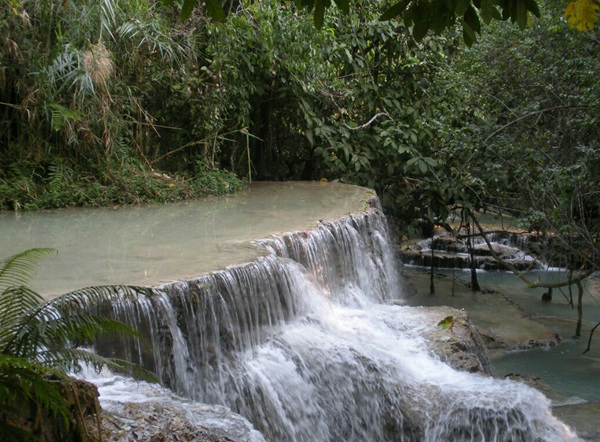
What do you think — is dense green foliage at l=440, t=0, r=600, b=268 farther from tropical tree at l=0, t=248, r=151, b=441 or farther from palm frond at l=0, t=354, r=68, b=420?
palm frond at l=0, t=354, r=68, b=420

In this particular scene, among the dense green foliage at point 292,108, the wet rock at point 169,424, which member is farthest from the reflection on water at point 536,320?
the wet rock at point 169,424

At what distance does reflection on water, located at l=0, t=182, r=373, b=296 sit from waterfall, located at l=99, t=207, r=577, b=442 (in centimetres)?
37

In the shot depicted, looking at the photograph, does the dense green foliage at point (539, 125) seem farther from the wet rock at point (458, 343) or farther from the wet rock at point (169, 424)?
the wet rock at point (169, 424)

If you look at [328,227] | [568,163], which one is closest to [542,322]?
[568,163]

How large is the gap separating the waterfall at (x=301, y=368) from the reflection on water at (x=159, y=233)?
37 centimetres

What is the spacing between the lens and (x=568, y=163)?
28.6 feet

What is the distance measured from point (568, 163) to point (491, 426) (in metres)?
3.76

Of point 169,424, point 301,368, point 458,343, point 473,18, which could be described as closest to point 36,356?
point 169,424

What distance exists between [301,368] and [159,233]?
2573 millimetres

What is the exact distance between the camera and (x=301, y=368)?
6414mm

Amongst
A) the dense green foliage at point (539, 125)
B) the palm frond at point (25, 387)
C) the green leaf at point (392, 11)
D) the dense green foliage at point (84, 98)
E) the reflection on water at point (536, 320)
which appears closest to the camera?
the palm frond at point (25, 387)

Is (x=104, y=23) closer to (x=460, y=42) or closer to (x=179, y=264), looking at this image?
(x=179, y=264)

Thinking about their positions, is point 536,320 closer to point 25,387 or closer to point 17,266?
point 17,266

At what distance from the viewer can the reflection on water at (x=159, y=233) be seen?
20.6 ft
